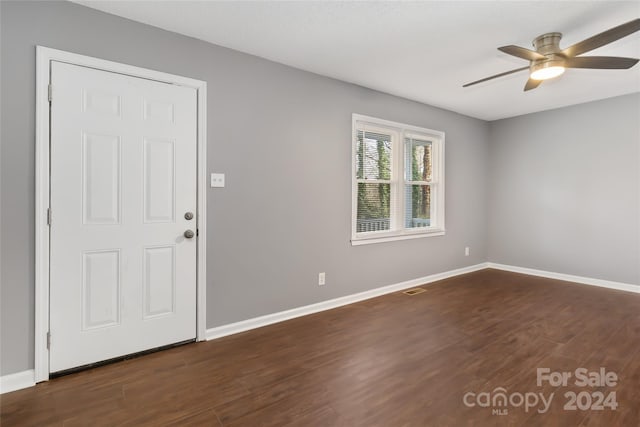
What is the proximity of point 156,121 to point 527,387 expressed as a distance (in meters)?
3.31

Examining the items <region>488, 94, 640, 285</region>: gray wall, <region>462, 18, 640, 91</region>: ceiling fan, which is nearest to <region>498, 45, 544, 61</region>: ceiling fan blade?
<region>462, 18, 640, 91</region>: ceiling fan

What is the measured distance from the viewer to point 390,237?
4.22 m

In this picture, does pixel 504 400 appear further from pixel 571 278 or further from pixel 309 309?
pixel 571 278

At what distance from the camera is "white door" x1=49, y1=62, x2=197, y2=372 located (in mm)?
2191

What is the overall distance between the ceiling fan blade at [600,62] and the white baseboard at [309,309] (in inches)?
117

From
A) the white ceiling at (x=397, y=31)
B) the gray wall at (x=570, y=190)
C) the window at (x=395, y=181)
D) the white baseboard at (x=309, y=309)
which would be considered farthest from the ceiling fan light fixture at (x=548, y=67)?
the white baseboard at (x=309, y=309)

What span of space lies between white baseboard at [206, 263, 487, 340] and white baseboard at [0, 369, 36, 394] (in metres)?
1.16

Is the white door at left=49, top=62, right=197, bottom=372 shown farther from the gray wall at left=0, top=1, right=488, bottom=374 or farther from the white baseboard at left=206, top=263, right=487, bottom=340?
the white baseboard at left=206, top=263, right=487, bottom=340

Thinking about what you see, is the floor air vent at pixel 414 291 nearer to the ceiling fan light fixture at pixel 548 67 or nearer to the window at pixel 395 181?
the window at pixel 395 181

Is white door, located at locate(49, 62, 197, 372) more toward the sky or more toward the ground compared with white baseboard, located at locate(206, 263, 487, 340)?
more toward the sky

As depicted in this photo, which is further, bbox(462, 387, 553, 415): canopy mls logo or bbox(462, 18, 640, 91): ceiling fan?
bbox(462, 18, 640, 91): ceiling fan

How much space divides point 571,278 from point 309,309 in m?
4.13

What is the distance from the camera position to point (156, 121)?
253cm

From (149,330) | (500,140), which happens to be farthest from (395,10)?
(500,140)
